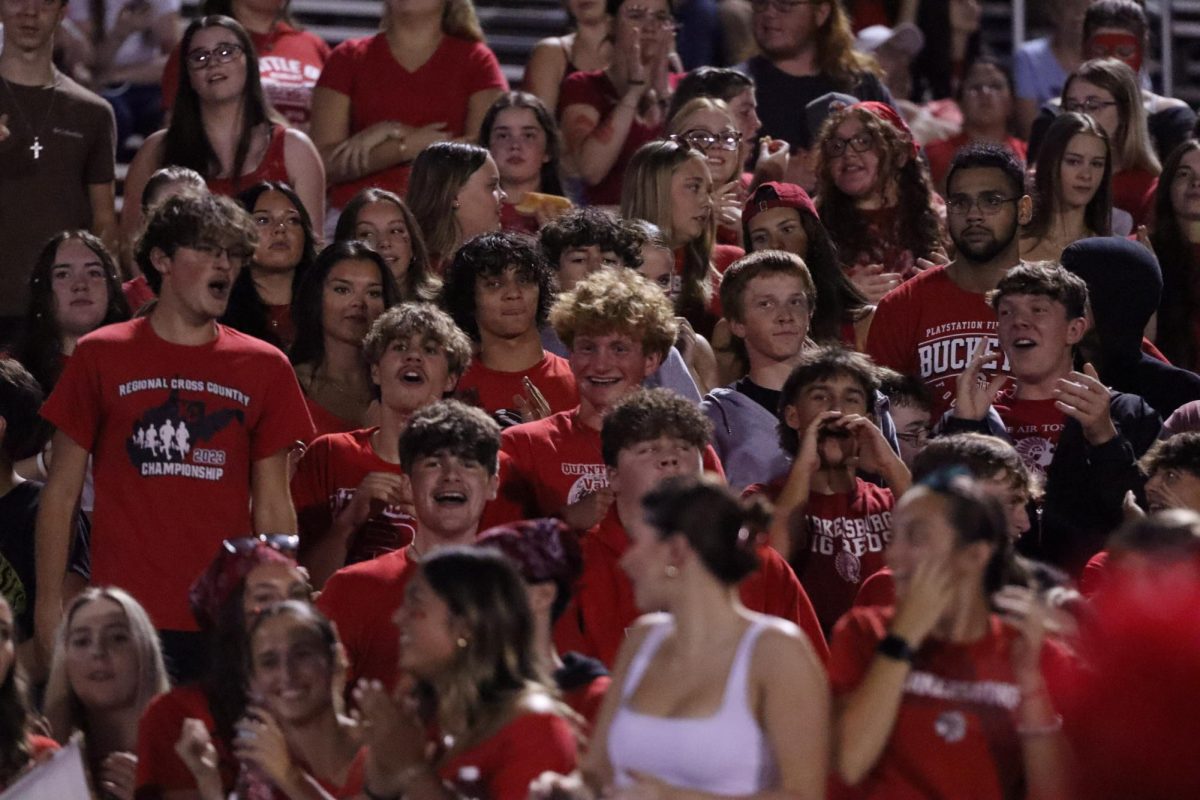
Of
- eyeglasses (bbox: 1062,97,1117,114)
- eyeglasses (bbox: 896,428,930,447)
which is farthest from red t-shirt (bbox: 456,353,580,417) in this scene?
eyeglasses (bbox: 1062,97,1117,114)

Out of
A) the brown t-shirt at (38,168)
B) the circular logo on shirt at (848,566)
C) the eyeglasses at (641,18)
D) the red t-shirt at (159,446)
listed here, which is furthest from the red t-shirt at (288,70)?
the circular logo on shirt at (848,566)

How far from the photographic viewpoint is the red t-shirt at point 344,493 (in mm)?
6641

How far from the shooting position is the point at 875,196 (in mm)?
8617

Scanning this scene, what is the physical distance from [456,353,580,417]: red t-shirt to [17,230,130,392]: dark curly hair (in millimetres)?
1295

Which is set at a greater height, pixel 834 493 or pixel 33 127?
pixel 33 127

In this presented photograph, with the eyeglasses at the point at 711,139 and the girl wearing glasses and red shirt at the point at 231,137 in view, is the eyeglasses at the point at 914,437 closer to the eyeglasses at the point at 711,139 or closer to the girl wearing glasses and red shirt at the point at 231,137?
the eyeglasses at the point at 711,139

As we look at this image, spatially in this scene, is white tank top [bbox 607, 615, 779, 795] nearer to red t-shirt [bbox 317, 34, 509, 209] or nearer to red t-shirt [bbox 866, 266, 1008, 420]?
red t-shirt [bbox 866, 266, 1008, 420]

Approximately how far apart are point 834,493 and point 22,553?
242 cm

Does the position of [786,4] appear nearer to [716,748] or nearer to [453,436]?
[453,436]

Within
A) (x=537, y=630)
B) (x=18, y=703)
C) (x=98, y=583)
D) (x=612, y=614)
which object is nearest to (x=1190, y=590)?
(x=537, y=630)

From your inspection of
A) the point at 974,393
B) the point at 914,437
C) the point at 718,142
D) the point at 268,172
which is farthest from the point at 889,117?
the point at 268,172

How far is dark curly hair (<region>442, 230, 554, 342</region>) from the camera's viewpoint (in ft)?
24.2

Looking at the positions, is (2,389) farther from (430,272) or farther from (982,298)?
(982,298)

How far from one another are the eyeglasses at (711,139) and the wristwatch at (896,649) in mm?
4497
